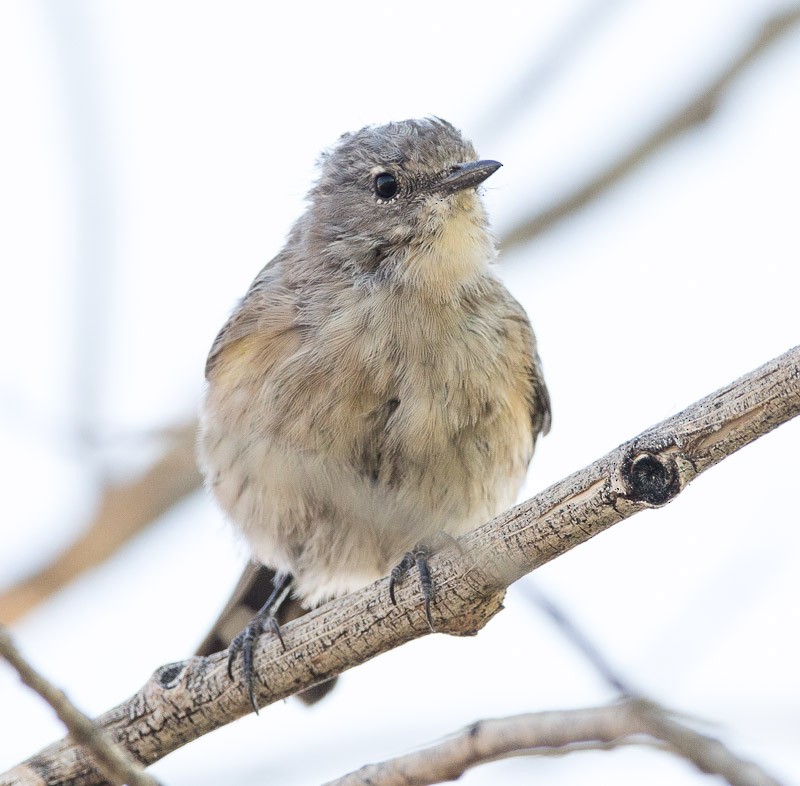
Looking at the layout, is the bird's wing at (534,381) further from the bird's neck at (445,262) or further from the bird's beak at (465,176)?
the bird's beak at (465,176)

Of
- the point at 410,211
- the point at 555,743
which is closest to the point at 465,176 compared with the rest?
the point at 410,211

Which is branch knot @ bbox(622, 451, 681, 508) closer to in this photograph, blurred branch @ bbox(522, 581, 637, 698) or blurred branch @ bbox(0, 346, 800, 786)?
blurred branch @ bbox(0, 346, 800, 786)

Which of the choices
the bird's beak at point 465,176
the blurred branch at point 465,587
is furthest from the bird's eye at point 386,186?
the blurred branch at point 465,587

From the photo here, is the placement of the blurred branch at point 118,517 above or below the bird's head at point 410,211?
below

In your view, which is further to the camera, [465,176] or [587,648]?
[465,176]

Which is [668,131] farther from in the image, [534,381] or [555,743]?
[555,743]

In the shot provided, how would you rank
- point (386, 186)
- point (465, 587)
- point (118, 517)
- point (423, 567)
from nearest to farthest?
1. point (465, 587)
2. point (423, 567)
3. point (386, 186)
4. point (118, 517)

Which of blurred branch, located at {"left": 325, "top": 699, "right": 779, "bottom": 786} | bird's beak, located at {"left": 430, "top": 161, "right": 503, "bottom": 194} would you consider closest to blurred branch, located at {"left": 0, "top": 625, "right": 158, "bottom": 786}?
blurred branch, located at {"left": 325, "top": 699, "right": 779, "bottom": 786}
